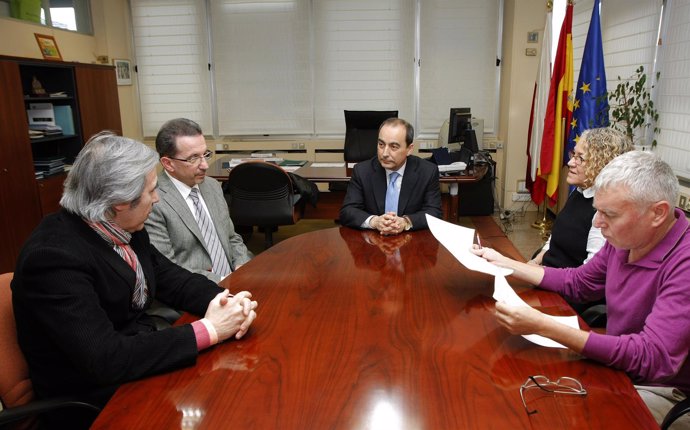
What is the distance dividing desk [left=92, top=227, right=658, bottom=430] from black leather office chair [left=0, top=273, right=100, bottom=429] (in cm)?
26

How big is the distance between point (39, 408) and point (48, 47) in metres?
4.78

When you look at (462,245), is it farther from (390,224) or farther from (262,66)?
(262,66)

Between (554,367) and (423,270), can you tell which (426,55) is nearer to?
(423,270)

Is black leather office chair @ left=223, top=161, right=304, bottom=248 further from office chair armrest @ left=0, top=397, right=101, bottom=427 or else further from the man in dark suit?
office chair armrest @ left=0, top=397, right=101, bottom=427

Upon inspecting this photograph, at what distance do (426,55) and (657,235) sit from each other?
499cm

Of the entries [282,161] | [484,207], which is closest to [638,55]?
[484,207]

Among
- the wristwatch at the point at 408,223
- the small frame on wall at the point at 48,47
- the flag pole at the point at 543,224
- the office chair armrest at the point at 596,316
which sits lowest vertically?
the flag pole at the point at 543,224

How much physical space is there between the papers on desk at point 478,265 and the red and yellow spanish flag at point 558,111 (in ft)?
11.3

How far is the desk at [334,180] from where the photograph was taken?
4.02 metres

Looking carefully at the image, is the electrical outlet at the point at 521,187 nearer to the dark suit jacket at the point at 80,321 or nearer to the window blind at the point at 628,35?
the window blind at the point at 628,35

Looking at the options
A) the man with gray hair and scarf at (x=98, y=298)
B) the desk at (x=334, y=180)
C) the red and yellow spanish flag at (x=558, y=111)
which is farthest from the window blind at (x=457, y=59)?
the man with gray hair and scarf at (x=98, y=298)

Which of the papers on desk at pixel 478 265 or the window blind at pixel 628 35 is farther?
the window blind at pixel 628 35

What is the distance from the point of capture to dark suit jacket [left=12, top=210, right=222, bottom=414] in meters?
1.17

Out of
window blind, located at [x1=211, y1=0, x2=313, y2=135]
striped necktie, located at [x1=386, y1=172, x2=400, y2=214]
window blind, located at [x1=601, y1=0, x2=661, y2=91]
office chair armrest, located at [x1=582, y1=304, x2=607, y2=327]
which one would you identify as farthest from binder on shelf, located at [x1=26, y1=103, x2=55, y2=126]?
window blind, located at [x1=601, y1=0, x2=661, y2=91]
